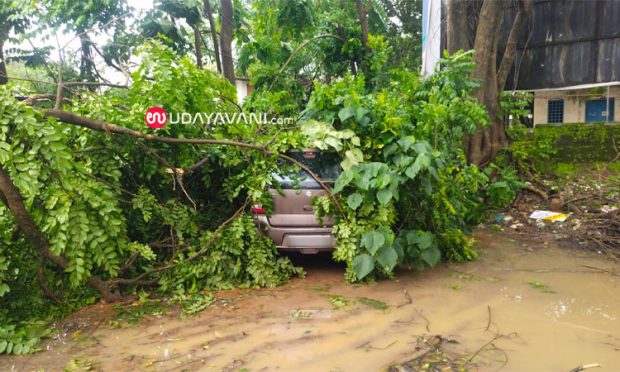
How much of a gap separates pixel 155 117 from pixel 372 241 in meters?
2.72

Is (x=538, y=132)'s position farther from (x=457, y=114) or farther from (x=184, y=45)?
(x=184, y=45)

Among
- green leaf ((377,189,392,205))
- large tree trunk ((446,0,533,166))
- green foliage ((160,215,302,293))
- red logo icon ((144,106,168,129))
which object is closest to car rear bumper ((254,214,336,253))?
green foliage ((160,215,302,293))

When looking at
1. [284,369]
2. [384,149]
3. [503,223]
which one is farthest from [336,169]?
[503,223]

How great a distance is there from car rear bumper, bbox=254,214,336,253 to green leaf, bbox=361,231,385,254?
483mm

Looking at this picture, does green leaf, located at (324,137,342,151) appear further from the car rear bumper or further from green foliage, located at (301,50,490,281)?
the car rear bumper

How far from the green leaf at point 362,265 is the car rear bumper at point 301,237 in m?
0.42

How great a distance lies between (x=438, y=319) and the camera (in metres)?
3.98

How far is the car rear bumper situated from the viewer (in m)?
5.12

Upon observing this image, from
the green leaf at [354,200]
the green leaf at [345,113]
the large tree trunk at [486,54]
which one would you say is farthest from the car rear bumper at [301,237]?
the large tree trunk at [486,54]

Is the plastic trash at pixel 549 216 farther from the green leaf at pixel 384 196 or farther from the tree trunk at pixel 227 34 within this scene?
the tree trunk at pixel 227 34

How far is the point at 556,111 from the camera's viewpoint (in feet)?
45.9

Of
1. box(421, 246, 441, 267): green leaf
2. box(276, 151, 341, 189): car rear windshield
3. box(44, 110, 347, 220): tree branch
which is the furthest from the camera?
box(276, 151, 341, 189): car rear windshield

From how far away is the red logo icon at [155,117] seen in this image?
489cm

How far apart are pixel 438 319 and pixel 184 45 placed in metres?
9.06
